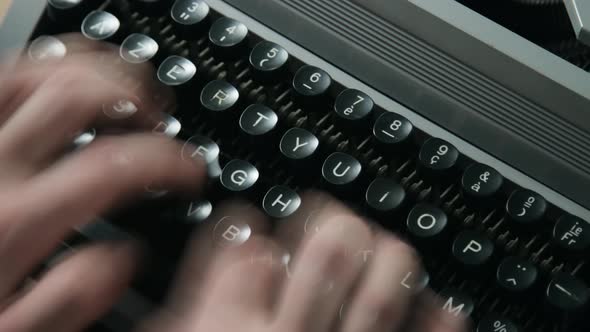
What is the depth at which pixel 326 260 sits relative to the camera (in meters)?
0.82

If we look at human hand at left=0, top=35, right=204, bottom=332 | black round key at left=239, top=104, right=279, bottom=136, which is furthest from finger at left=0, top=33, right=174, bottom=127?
black round key at left=239, top=104, right=279, bottom=136

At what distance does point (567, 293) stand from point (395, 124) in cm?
27

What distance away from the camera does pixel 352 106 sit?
1.03 m

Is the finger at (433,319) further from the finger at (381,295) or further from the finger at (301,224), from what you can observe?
the finger at (301,224)

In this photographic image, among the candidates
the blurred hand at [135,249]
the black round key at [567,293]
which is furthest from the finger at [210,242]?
the black round key at [567,293]

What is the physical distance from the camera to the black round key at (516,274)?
2.95ft

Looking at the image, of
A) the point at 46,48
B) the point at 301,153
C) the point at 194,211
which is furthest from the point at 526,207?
the point at 46,48

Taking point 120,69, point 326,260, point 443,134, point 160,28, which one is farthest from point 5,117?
point 443,134

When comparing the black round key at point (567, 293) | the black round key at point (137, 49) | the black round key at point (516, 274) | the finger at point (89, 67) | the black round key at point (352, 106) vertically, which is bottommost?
the finger at point (89, 67)

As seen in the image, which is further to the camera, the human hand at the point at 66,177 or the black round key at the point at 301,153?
the black round key at the point at 301,153

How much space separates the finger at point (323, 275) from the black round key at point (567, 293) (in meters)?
0.21

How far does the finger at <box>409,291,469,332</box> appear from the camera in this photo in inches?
32.2

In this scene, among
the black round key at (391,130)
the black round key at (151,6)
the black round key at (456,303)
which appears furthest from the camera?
the black round key at (151,6)

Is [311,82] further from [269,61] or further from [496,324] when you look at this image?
[496,324]
